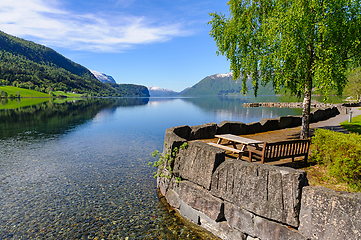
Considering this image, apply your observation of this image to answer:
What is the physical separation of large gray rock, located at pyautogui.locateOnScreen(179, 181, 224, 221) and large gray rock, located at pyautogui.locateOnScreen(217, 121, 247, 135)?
25.8 feet

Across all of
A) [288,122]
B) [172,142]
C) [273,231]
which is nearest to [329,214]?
[273,231]

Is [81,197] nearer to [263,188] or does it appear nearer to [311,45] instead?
[263,188]

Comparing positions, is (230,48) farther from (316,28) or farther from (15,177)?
(15,177)

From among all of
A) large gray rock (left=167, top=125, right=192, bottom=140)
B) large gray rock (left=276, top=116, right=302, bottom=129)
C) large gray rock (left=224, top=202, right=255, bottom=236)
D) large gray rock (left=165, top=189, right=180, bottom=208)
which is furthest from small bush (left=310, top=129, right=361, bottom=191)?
large gray rock (left=276, top=116, right=302, bottom=129)

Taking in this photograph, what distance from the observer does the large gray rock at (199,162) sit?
757 cm

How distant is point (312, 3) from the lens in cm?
1152

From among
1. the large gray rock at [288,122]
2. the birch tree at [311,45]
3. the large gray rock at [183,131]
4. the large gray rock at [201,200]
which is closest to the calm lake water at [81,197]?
the large gray rock at [201,200]

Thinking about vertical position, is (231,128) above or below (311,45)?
below

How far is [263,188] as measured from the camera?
6148 millimetres

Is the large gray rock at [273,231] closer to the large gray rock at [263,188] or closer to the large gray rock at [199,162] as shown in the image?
the large gray rock at [263,188]

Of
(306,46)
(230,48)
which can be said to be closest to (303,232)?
(306,46)

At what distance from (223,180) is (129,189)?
20.7 feet

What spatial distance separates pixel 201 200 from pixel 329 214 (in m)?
4.11

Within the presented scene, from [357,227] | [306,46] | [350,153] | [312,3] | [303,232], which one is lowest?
[303,232]
